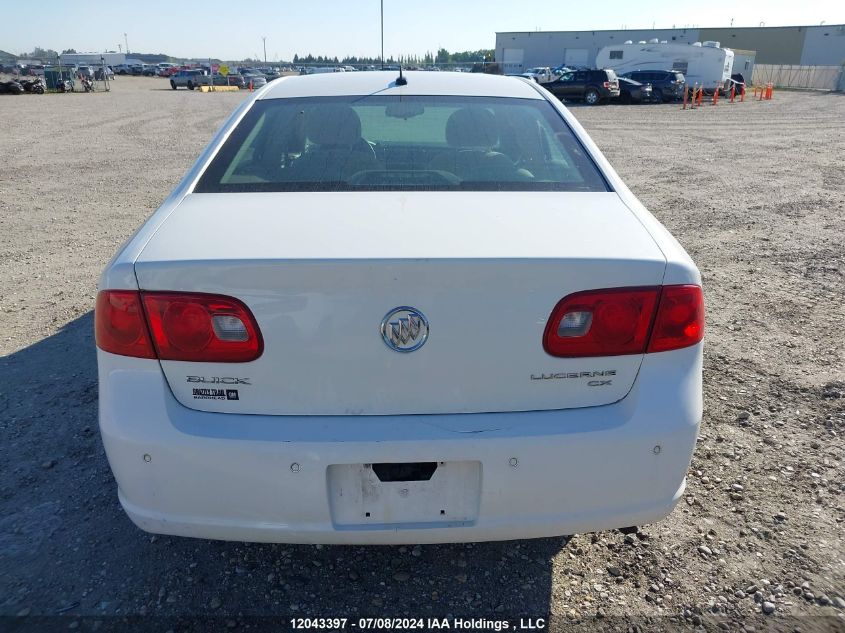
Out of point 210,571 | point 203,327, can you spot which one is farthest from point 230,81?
point 203,327

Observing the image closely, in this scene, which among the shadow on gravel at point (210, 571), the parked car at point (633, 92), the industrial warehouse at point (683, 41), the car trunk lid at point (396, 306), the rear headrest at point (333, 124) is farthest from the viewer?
the industrial warehouse at point (683, 41)

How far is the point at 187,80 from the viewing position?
160 feet

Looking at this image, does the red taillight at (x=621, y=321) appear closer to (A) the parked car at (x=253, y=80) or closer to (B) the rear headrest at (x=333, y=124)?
(B) the rear headrest at (x=333, y=124)

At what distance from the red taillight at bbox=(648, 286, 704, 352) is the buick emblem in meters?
0.69

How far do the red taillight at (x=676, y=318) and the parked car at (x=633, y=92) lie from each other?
32.5 meters

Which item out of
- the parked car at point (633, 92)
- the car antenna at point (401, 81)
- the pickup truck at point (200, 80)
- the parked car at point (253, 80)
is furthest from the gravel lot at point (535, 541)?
the pickup truck at point (200, 80)

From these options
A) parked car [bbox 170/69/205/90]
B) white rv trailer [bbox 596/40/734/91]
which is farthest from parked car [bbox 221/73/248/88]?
white rv trailer [bbox 596/40/734/91]

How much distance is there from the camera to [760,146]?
1480cm

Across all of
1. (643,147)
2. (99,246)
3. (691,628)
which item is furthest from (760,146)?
(691,628)

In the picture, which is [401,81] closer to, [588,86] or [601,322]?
[601,322]

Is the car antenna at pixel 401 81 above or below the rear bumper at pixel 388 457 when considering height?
above

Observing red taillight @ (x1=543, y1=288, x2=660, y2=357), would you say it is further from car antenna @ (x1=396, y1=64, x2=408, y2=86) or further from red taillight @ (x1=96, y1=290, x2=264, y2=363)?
car antenna @ (x1=396, y1=64, x2=408, y2=86)

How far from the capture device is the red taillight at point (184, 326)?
1.79 meters

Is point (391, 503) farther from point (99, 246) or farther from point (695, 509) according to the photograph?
point (99, 246)
